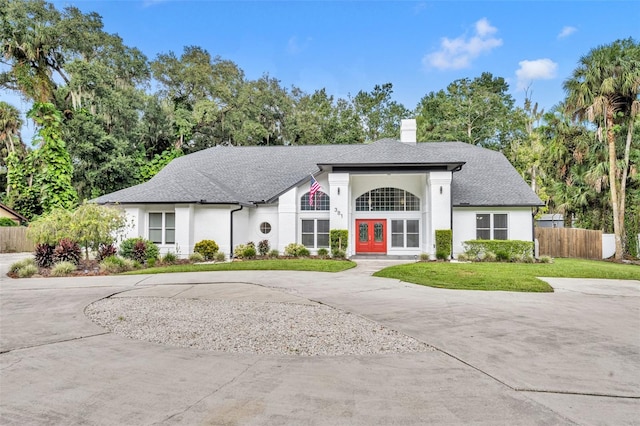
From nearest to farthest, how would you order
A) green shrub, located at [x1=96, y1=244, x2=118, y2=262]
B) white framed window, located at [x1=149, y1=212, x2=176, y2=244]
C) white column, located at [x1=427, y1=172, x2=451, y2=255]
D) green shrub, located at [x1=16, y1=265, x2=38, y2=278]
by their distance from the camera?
green shrub, located at [x1=16, y1=265, x2=38, y2=278], green shrub, located at [x1=96, y1=244, x2=118, y2=262], white column, located at [x1=427, y1=172, x2=451, y2=255], white framed window, located at [x1=149, y1=212, x2=176, y2=244]

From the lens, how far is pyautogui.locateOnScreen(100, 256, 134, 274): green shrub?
1338cm

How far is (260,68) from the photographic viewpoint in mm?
35875

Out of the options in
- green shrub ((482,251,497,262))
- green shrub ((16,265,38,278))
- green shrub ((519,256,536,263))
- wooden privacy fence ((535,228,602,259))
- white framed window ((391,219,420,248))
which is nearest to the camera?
green shrub ((16,265,38,278))

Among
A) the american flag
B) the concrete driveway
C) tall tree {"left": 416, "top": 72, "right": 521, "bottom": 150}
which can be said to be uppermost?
tall tree {"left": 416, "top": 72, "right": 521, "bottom": 150}

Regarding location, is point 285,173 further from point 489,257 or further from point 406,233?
point 489,257

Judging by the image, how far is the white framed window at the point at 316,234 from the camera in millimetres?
18656

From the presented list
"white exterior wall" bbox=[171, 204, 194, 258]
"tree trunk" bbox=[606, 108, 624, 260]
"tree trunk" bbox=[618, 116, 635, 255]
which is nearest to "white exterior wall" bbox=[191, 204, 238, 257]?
"white exterior wall" bbox=[171, 204, 194, 258]

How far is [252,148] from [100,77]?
42.6 feet

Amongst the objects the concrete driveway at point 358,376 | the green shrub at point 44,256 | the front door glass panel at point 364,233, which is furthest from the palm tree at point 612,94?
the green shrub at point 44,256

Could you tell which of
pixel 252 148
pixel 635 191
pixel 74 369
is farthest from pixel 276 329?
pixel 635 191

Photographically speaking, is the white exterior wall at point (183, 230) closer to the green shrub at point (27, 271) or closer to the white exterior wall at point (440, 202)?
the green shrub at point (27, 271)

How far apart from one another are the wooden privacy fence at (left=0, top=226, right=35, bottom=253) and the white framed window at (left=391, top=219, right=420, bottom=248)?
25.0 m

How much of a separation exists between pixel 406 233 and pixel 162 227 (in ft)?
42.2

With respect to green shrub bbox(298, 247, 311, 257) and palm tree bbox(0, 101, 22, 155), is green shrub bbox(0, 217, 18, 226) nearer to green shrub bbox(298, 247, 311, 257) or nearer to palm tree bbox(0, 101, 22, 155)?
palm tree bbox(0, 101, 22, 155)
